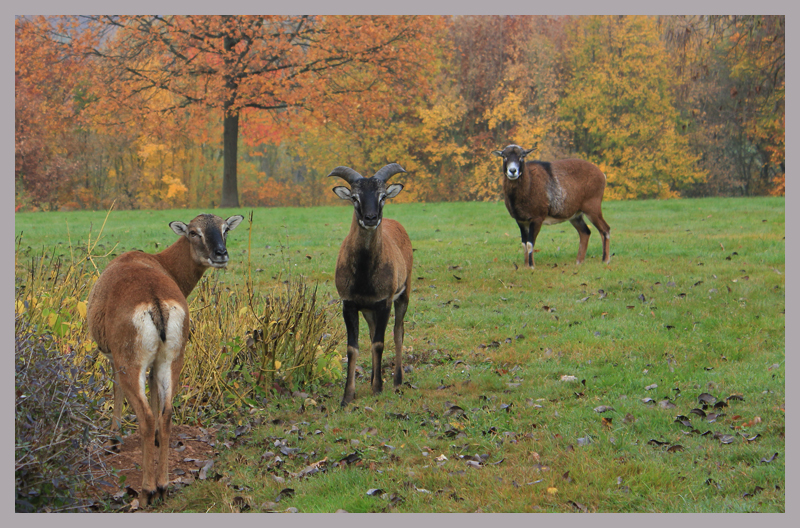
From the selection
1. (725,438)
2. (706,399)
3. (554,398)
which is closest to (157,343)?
(554,398)

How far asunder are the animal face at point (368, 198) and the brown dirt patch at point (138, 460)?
2378 millimetres

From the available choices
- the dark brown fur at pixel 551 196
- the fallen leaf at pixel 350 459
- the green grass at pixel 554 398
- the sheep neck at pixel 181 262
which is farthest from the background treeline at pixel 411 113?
the fallen leaf at pixel 350 459

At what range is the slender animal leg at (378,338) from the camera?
7.26m

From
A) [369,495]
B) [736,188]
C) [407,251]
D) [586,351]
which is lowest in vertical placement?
[369,495]

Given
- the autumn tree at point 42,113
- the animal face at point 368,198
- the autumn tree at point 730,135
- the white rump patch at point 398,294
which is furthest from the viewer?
the autumn tree at point 730,135

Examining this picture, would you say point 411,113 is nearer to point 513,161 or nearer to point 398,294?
point 513,161

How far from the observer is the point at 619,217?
2172 centimetres

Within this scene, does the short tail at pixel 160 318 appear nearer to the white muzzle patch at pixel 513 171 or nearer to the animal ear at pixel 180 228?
the animal ear at pixel 180 228

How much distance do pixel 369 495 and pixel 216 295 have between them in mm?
3434

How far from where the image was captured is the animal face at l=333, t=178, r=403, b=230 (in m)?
6.53

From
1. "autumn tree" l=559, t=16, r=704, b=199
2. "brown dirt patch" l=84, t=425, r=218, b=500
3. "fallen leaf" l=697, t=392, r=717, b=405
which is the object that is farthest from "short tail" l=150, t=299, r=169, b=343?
"autumn tree" l=559, t=16, r=704, b=199

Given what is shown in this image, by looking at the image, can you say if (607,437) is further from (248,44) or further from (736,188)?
(736,188)

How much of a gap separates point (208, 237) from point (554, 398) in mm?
3711

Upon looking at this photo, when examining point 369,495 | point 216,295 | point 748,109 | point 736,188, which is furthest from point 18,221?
point 736,188
